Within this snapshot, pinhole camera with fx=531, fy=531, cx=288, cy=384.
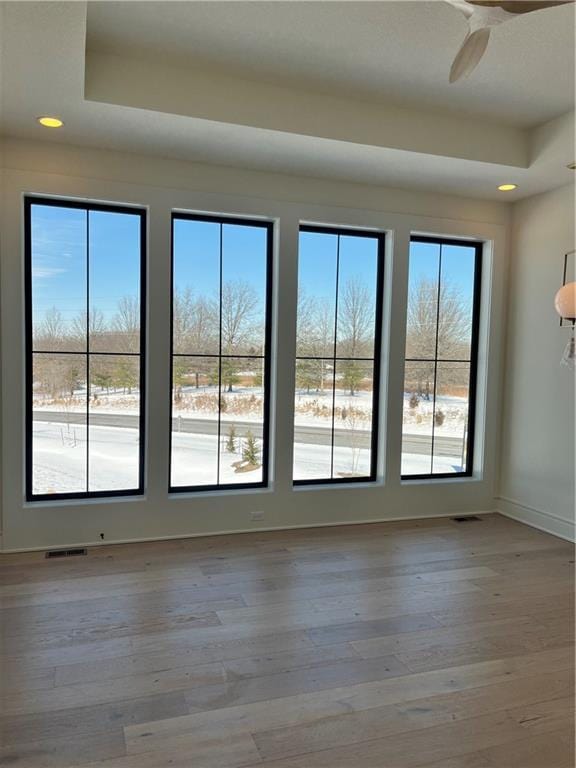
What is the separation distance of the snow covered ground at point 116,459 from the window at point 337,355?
112 mm

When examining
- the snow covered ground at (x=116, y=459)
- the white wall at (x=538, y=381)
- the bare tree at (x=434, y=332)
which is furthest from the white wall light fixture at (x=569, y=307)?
the snow covered ground at (x=116, y=459)

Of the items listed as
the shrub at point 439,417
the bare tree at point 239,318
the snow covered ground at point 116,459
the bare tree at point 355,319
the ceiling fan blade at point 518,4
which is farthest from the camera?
the shrub at point 439,417

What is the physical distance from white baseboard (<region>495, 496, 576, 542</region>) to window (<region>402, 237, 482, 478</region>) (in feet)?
1.57

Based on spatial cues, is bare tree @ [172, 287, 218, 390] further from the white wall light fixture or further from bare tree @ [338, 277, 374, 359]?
the white wall light fixture

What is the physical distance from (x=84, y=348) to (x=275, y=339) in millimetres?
1507

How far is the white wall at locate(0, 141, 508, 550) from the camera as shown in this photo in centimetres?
379

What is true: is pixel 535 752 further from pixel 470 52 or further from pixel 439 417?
pixel 439 417

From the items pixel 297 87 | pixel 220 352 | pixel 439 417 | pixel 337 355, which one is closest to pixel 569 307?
pixel 439 417

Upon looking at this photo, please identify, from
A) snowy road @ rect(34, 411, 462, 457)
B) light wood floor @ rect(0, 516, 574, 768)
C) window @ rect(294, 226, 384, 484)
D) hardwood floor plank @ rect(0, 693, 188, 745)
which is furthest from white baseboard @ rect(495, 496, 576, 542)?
hardwood floor plank @ rect(0, 693, 188, 745)

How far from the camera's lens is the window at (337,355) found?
4629 mm

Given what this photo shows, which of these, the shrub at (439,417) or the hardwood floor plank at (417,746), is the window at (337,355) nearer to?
the shrub at (439,417)

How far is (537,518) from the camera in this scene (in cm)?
475

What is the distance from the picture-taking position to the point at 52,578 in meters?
3.43

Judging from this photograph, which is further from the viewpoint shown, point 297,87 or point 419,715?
point 297,87
